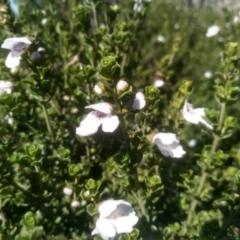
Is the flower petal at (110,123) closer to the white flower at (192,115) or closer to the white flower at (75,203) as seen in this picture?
the white flower at (192,115)

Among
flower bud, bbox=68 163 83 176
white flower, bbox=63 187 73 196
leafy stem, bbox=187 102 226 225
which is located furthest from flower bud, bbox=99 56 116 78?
white flower, bbox=63 187 73 196

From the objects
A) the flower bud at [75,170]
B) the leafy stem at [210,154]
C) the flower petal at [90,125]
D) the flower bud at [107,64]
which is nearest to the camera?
the flower bud at [107,64]

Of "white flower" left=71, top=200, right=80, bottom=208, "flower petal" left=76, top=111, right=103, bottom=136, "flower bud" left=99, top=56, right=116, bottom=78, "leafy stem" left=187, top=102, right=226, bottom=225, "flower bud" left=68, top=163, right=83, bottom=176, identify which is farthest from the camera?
"white flower" left=71, top=200, right=80, bottom=208

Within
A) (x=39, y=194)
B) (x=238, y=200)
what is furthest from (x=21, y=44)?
(x=238, y=200)

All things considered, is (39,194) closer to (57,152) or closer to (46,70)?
(57,152)

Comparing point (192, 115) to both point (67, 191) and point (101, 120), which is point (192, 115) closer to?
point (101, 120)

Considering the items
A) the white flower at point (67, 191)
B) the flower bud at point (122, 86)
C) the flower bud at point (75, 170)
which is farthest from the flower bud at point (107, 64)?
the white flower at point (67, 191)

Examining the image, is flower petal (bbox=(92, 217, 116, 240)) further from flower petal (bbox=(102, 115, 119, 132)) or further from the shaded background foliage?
flower petal (bbox=(102, 115, 119, 132))
